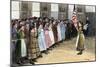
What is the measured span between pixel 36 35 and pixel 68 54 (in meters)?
0.46

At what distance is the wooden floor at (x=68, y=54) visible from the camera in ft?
8.35

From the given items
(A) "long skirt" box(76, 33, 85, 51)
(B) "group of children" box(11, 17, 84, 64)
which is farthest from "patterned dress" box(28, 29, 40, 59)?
(A) "long skirt" box(76, 33, 85, 51)

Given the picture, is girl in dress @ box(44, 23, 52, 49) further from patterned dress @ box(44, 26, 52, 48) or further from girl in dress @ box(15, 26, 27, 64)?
girl in dress @ box(15, 26, 27, 64)

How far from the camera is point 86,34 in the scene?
2.73 m

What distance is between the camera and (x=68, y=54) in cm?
263

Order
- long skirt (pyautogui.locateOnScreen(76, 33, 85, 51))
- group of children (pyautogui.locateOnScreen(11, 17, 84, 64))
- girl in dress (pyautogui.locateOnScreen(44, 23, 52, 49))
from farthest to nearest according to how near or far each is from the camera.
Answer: long skirt (pyautogui.locateOnScreen(76, 33, 85, 51)) → girl in dress (pyautogui.locateOnScreen(44, 23, 52, 49)) → group of children (pyautogui.locateOnScreen(11, 17, 84, 64))

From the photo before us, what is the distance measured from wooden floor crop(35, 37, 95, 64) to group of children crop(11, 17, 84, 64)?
6 cm

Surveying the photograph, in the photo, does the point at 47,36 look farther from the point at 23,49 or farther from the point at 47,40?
the point at 23,49

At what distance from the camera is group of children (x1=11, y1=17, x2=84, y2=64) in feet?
7.91

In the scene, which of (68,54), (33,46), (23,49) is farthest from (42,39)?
(68,54)
